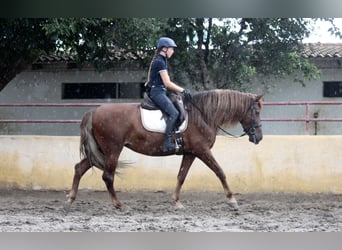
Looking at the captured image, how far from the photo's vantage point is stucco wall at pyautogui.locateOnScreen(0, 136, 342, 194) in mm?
6613

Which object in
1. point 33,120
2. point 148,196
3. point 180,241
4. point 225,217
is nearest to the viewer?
point 180,241

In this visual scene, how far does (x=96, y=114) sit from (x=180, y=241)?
5.17 feet

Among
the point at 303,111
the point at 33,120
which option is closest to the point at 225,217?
the point at 303,111

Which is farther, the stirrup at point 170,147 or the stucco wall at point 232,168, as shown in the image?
the stucco wall at point 232,168

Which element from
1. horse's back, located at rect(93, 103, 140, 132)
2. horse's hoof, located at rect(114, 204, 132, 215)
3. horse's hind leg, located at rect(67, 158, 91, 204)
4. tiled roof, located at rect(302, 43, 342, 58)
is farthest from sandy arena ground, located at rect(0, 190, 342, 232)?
tiled roof, located at rect(302, 43, 342, 58)

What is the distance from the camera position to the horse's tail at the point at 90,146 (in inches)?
231

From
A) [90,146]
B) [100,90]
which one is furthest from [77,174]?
[100,90]

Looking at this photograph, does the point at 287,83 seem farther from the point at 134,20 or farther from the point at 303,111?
the point at 134,20

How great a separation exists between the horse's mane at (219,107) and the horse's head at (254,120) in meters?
0.03

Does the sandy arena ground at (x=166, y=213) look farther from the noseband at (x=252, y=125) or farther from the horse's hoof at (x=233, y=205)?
the noseband at (x=252, y=125)

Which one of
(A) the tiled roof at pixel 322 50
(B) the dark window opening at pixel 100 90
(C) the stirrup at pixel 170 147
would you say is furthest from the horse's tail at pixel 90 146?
(A) the tiled roof at pixel 322 50

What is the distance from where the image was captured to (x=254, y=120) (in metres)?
5.94

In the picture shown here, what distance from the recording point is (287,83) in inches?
290

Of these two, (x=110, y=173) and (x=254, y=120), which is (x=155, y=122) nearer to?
(x=110, y=173)
